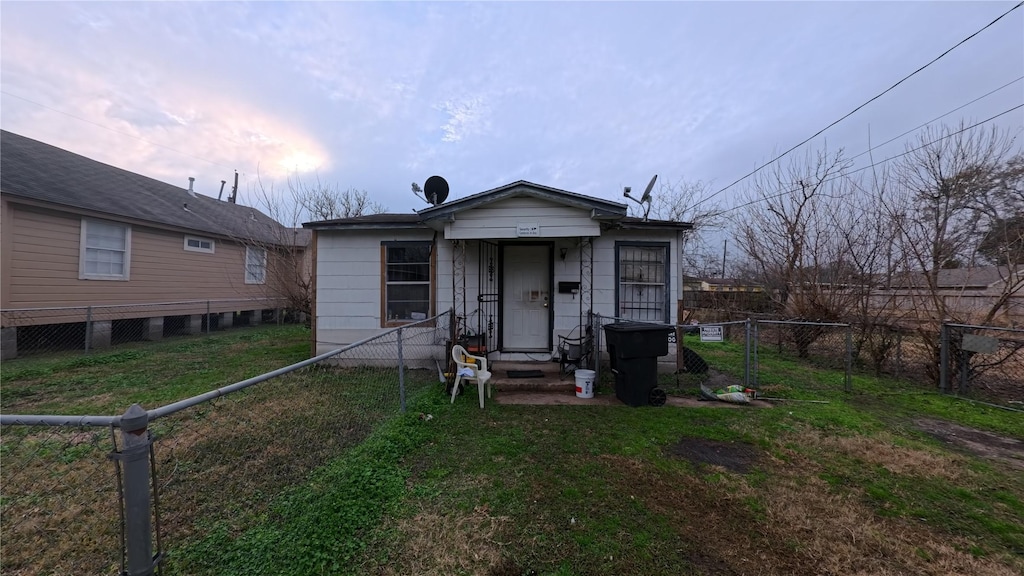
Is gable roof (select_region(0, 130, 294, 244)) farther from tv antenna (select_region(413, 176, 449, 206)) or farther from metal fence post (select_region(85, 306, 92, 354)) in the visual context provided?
tv antenna (select_region(413, 176, 449, 206))

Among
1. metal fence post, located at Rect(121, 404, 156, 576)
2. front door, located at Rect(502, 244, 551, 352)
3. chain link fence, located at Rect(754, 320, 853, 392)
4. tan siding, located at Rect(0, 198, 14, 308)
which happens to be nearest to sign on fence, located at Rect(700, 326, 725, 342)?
chain link fence, located at Rect(754, 320, 853, 392)

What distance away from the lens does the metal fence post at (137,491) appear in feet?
4.71

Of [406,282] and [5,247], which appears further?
[5,247]

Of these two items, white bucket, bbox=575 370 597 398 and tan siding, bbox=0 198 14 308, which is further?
tan siding, bbox=0 198 14 308

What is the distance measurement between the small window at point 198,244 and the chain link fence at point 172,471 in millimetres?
10054

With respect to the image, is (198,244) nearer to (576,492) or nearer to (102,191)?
(102,191)

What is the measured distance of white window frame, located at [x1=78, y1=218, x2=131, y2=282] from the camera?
30.4 ft

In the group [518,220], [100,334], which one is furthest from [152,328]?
[518,220]

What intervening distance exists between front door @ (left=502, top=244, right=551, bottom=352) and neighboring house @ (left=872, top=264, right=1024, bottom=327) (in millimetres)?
6999

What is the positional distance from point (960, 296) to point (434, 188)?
32.5ft

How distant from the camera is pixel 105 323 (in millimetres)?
9508

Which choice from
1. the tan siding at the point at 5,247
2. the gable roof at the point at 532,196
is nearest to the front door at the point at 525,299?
the gable roof at the point at 532,196

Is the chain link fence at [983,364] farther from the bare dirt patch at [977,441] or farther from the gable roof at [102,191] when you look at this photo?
the gable roof at [102,191]

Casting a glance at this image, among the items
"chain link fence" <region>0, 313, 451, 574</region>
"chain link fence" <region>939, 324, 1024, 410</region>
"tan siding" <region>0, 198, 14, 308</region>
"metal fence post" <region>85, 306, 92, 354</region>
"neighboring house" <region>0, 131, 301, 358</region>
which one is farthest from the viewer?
"metal fence post" <region>85, 306, 92, 354</region>
